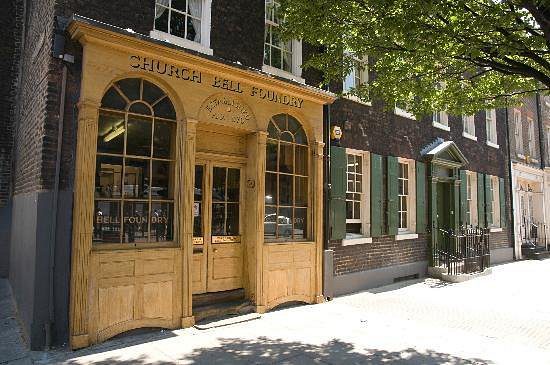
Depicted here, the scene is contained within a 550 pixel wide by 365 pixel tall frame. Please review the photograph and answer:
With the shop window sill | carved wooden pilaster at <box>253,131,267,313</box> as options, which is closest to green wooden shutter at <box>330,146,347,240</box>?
the shop window sill

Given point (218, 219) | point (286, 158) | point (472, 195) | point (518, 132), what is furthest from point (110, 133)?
point (518, 132)

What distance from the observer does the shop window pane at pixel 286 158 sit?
7707 mm

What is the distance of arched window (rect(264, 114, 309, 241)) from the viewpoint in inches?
295

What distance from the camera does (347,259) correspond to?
355 inches

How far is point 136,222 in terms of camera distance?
5809 mm

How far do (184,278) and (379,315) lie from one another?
3567 millimetres

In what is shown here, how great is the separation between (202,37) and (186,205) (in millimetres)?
2912

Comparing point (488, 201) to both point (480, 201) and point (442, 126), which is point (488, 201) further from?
point (442, 126)

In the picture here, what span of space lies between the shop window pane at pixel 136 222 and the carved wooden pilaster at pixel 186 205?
0.50 metres

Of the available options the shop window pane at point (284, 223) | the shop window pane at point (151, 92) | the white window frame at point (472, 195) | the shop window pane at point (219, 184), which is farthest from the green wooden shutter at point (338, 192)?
the white window frame at point (472, 195)

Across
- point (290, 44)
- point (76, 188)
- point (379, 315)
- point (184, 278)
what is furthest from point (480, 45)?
point (76, 188)

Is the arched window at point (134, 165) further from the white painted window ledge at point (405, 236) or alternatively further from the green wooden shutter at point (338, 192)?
the white painted window ledge at point (405, 236)

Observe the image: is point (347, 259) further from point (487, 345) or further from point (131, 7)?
point (131, 7)

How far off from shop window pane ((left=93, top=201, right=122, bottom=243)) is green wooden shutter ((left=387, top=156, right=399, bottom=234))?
6688 millimetres
